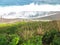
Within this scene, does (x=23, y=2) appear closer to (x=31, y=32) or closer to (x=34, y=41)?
(x=31, y=32)

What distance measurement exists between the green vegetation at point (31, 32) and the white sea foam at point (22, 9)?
0.19 m

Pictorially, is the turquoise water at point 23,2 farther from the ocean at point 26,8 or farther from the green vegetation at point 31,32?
the green vegetation at point 31,32

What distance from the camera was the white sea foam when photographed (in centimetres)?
536

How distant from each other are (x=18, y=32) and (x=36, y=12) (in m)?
0.61

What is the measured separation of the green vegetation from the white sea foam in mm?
192

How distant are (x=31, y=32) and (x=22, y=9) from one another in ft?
1.76

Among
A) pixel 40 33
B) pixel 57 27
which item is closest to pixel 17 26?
pixel 40 33

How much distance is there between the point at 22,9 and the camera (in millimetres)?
5410

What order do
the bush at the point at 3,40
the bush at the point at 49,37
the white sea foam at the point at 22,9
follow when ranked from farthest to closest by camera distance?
the white sea foam at the point at 22,9 → the bush at the point at 49,37 → the bush at the point at 3,40

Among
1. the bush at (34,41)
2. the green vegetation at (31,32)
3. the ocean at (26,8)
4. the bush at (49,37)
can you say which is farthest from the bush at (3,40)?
the bush at (49,37)

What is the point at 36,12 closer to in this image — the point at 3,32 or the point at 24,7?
the point at 24,7

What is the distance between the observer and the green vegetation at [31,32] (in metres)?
4.90

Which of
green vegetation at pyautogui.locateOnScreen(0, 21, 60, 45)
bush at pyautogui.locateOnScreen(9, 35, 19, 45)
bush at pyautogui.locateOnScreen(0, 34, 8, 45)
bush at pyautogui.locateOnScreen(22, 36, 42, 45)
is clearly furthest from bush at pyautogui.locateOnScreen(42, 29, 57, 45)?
bush at pyautogui.locateOnScreen(0, 34, 8, 45)

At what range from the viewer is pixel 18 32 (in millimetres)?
5184
